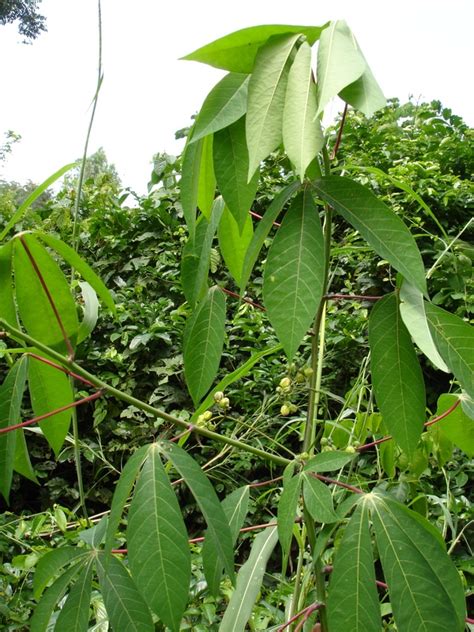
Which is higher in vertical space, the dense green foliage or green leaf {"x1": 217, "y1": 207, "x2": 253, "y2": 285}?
the dense green foliage

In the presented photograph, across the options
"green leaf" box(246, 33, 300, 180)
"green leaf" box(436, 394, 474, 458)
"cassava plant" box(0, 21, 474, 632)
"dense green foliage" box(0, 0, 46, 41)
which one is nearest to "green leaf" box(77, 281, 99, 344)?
"cassava plant" box(0, 21, 474, 632)

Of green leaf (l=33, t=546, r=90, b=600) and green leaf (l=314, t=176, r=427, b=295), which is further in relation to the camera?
green leaf (l=33, t=546, r=90, b=600)

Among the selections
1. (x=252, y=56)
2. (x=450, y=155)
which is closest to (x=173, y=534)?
(x=252, y=56)

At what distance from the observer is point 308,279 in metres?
0.44

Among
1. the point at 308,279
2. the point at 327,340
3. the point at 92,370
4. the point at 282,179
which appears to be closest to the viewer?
the point at 308,279

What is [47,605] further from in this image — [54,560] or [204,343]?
[204,343]

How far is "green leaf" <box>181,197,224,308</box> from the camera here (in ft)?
1.89

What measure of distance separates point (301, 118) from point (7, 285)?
0.34 m

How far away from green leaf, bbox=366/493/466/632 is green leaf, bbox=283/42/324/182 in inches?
10.9

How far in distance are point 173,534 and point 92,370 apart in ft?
6.90

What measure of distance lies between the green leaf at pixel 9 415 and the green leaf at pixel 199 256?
0.57 feet

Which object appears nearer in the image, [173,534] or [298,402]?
[173,534]

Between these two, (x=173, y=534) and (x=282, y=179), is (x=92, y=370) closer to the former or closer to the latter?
(x=282, y=179)

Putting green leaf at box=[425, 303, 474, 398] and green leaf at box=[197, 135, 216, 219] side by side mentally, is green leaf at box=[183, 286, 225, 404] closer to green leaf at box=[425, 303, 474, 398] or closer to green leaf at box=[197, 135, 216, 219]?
green leaf at box=[197, 135, 216, 219]
